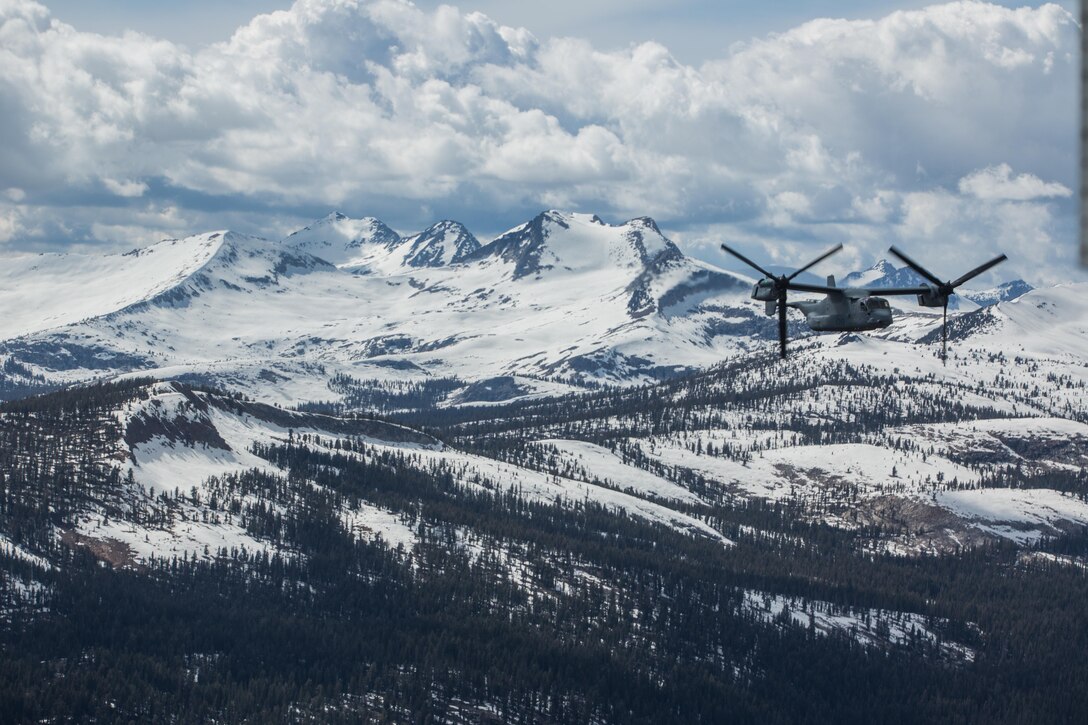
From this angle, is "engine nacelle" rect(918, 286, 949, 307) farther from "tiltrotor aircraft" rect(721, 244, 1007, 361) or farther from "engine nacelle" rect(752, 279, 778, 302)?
"engine nacelle" rect(752, 279, 778, 302)

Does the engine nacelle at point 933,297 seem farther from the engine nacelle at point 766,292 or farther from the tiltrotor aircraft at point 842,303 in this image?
the engine nacelle at point 766,292

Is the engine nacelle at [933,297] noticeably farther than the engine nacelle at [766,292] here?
No

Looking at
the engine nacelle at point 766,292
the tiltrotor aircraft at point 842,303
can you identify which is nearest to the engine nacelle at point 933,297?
the tiltrotor aircraft at point 842,303

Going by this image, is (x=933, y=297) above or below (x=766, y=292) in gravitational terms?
below

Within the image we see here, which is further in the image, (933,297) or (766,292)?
(766,292)

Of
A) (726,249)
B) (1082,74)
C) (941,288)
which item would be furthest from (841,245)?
(1082,74)

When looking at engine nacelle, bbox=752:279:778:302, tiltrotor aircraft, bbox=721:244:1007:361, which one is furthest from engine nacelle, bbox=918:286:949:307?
engine nacelle, bbox=752:279:778:302

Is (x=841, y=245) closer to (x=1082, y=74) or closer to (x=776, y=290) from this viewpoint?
(x=776, y=290)

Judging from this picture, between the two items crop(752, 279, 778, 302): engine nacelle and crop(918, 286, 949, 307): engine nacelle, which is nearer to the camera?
crop(918, 286, 949, 307): engine nacelle
